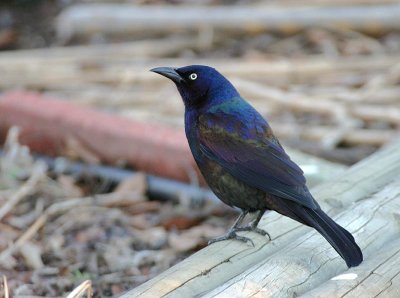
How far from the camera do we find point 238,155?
381 cm

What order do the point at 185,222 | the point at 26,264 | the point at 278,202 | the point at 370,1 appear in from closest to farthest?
the point at 278,202
the point at 26,264
the point at 185,222
the point at 370,1

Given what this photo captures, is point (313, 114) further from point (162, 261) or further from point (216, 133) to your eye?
point (216, 133)

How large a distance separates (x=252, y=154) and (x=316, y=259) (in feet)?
1.99

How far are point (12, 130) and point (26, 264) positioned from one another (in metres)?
1.66

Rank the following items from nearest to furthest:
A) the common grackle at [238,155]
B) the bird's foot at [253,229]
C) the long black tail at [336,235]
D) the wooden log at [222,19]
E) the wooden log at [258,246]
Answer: the wooden log at [258,246], the long black tail at [336,235], the common grackle at [238,155], the bird's foot at [253,229], the wooden log at [222,19]

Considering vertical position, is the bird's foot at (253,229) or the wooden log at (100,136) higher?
the bird's foot at (253,229)

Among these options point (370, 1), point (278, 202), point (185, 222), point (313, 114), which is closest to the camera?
point (278, 202)

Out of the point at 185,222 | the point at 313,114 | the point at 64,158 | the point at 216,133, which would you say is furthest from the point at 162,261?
the point at 313,114

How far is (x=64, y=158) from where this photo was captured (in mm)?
5863

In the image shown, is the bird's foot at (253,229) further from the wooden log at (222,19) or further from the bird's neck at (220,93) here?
the wooden log at (222,19)

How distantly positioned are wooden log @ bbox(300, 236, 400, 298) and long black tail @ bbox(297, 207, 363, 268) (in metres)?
0.04

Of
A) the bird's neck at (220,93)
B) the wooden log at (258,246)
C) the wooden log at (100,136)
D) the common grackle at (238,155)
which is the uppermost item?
the bird's neck at (220,93)

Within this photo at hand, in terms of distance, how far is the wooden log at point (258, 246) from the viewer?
3098mm

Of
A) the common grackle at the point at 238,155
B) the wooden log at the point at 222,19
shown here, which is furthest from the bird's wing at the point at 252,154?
the wooden log at the point at 222,19
